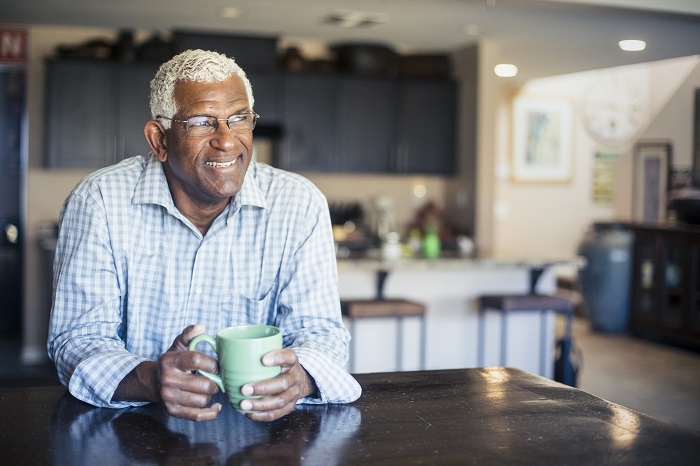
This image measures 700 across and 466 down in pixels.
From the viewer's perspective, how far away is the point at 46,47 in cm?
588

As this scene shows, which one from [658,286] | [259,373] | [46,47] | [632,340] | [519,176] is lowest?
[632,340]

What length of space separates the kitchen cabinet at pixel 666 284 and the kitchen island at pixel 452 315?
180cm

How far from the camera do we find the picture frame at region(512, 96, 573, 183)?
29.0ft

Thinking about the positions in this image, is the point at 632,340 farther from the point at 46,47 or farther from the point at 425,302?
the point at 46,47

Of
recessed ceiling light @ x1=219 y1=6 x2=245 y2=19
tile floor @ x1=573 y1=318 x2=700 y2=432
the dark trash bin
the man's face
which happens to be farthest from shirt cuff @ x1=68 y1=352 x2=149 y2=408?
the dark trash bin

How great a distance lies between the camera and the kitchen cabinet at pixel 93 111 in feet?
18.7

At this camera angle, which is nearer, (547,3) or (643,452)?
(643,452)

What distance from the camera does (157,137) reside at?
1687 millimetres

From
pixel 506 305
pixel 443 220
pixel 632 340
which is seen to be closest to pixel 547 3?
pixel 506 305

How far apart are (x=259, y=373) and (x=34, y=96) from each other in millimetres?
5290

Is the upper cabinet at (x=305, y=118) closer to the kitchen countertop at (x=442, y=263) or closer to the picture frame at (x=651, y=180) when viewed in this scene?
the picture frame at (x=651, y=180)

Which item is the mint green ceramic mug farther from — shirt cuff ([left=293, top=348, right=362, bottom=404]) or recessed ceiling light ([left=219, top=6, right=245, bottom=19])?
recessed ceiling light ([left=219, top=6, right=245, bottom=19])

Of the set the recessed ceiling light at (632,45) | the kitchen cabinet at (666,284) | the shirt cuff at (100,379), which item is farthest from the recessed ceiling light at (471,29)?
the shirt cuff at (100,379)

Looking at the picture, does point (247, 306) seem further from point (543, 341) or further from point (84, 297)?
point (543, 341)
